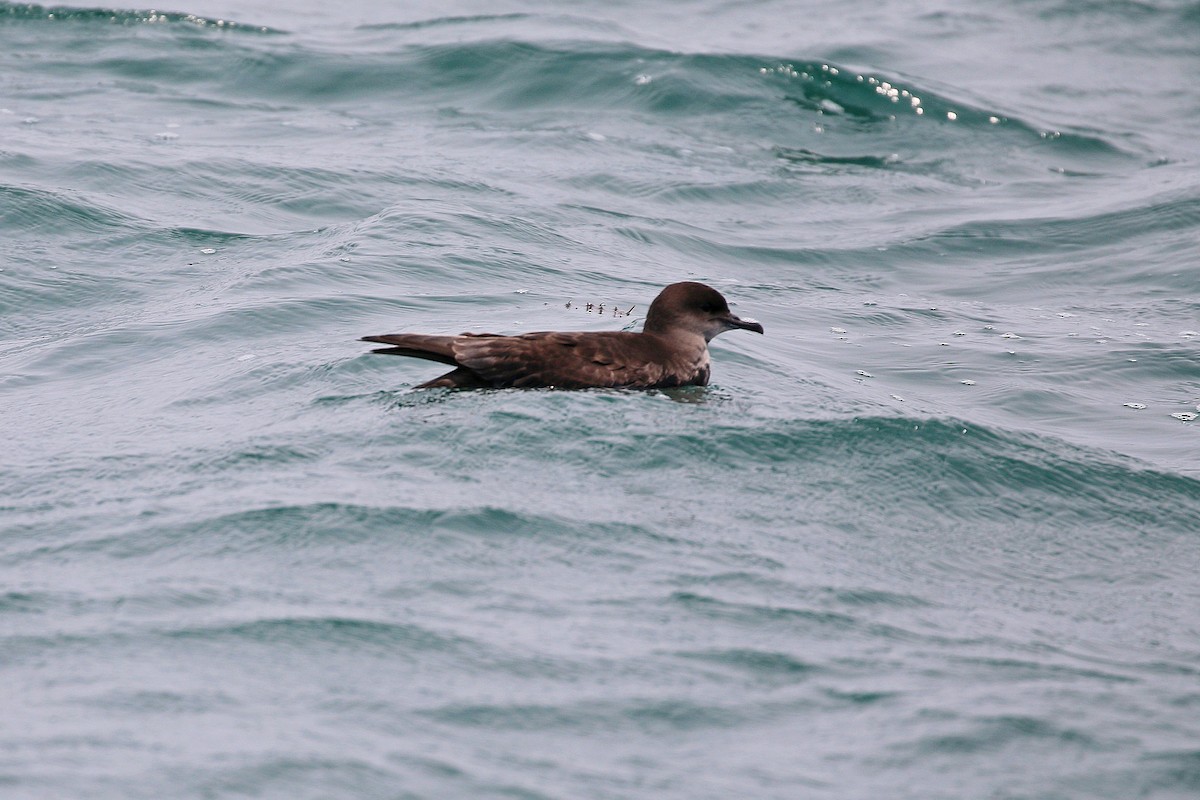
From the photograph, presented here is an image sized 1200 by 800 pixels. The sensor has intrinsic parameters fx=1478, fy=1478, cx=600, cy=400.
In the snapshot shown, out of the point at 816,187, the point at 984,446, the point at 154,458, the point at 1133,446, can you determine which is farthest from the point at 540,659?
the point at 816,187

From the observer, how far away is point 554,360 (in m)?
7.81

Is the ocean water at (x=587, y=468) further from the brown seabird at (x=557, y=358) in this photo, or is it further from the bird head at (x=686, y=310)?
the bird head at (x=686, y=310)

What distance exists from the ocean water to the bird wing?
165 mm

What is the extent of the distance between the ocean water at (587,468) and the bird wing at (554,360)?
165 millimetres

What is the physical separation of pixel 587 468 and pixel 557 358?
0.83 meters

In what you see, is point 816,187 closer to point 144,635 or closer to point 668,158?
point 668,158

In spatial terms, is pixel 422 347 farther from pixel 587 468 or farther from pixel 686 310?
pixel 686 310

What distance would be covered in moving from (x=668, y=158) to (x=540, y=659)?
11.7m

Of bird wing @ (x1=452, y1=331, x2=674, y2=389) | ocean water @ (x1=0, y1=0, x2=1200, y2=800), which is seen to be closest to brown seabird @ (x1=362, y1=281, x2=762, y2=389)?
bird wing @ (x1=452, y1=331, x2=674, y2=389)

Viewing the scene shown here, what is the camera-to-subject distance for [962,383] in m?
10.0

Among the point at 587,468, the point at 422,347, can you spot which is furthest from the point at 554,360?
the point at 587,468

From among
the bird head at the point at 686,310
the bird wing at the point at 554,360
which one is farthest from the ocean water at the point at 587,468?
the bird head at the point at 686,310

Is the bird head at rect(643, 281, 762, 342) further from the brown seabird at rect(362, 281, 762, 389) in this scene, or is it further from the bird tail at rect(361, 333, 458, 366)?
the bird tail at rect(361, 333, 458, 366)

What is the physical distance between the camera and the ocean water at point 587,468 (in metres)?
4.98
